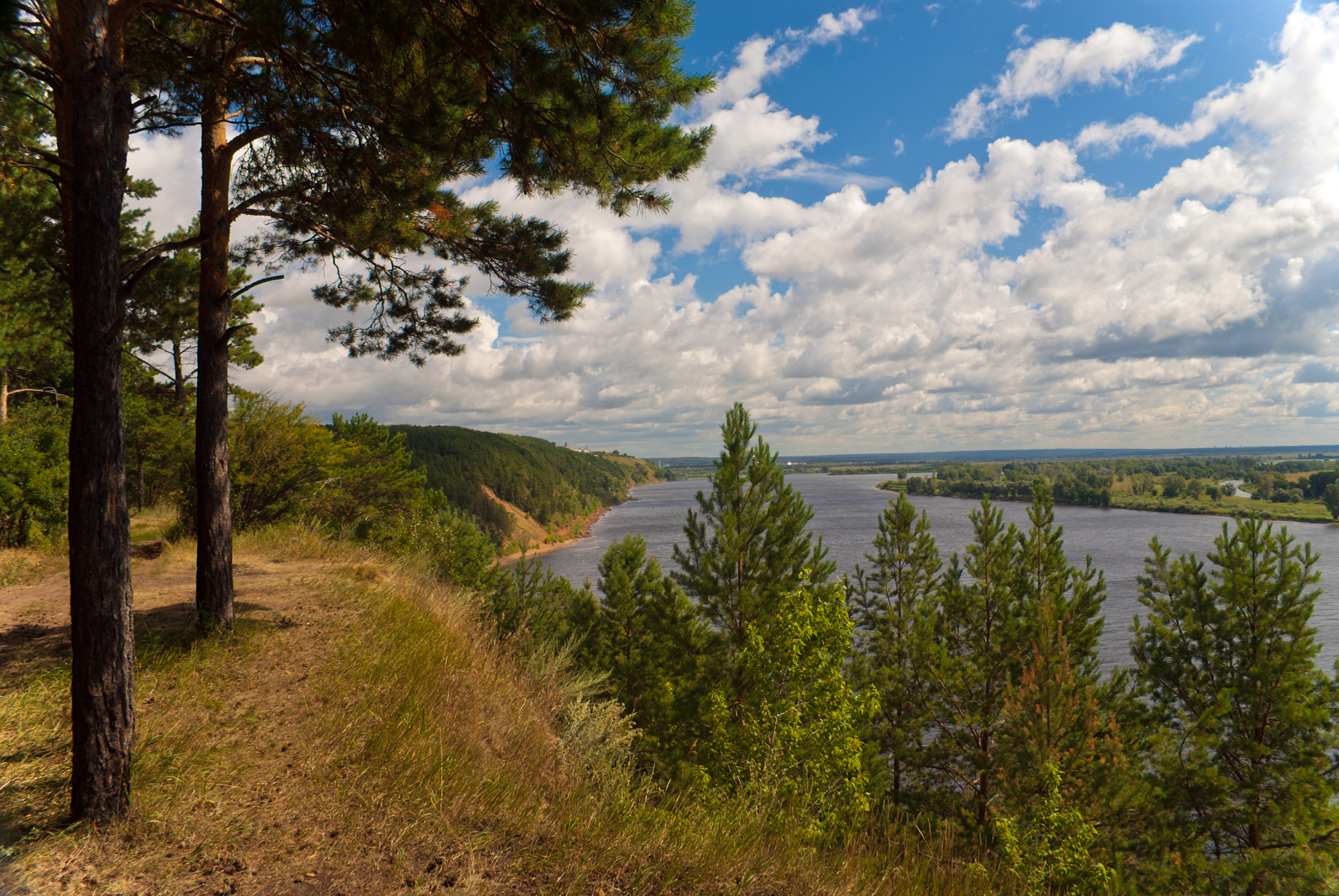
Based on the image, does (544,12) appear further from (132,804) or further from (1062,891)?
(1062,891)

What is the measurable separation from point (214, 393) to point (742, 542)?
44.9ft

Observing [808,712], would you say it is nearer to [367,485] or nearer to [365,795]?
[365,795]

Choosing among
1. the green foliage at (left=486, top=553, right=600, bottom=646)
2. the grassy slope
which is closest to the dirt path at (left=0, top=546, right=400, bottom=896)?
the grassy slope

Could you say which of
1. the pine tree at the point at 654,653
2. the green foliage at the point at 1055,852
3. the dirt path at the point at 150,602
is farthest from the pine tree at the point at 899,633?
the dirt path at the point at 150,602

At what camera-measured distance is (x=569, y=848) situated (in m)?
3.48

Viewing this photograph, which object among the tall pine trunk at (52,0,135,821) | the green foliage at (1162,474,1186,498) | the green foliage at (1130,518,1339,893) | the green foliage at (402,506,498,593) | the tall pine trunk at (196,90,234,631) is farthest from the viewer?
the green foliage at (1162,474,1186,498)

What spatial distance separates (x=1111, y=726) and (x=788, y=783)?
17985 mm

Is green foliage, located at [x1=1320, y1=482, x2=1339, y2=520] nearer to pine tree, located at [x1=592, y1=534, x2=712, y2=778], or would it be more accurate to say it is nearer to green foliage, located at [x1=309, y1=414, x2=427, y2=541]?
pine tree, located at [x1=592, y1=534, x2=712, y2=778]

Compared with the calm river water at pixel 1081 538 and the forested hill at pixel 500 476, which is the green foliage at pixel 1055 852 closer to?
the calm river water at pixel 1081 538

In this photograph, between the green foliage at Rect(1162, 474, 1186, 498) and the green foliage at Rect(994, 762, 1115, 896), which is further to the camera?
the green foliage at Rect(1162, 474, 1186, 498)

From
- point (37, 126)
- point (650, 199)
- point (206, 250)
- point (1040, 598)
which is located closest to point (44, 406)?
point (37, 126)

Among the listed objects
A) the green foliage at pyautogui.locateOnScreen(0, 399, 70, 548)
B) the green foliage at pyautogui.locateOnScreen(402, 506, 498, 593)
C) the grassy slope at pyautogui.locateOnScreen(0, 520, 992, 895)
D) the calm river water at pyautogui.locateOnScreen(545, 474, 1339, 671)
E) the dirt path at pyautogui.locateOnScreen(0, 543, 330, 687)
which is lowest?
the calm river water at pyautogui.locateOnScreen(545, 474, 1339, 671)

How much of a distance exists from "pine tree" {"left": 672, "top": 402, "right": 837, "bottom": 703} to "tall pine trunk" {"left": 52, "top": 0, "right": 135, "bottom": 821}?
14.2m

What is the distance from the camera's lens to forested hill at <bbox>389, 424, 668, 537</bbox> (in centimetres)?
9556
